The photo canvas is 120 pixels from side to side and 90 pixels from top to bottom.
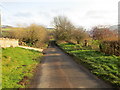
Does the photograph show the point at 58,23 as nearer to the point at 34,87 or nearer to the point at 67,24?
the point at 67,24

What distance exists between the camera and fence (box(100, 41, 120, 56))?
51.4ft

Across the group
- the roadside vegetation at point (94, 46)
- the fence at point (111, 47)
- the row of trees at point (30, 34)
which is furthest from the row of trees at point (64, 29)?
the fence at point (111, 47)

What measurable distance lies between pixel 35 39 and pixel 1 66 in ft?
91.0

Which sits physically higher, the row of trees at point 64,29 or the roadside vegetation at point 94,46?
the row of trees at point 64,29

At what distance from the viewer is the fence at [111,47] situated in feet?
51.4

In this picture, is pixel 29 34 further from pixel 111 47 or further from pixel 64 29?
pixel 111 47

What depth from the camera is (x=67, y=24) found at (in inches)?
2026

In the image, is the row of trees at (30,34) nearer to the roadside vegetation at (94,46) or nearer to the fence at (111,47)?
the roadside vegetation at (94,46)

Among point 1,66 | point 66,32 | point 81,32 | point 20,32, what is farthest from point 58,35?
point 1,66

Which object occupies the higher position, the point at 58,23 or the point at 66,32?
the point at 58,23

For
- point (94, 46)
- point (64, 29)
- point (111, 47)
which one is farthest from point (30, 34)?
point (111, 47)

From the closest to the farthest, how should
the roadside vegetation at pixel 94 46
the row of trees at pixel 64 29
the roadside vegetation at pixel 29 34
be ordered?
the roadside vegetation at pixel 94 46
the roadside vegetation at pixel 29 34
the row of trees at pixel 64 29

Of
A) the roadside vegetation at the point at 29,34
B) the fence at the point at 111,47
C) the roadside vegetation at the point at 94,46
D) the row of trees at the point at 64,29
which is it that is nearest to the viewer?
the roadside vegetation at the point at 94,46

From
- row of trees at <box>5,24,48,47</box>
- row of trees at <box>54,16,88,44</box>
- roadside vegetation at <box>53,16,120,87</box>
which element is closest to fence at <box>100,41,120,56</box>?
roadside vegetation at <box>53,16,120,87</box>
